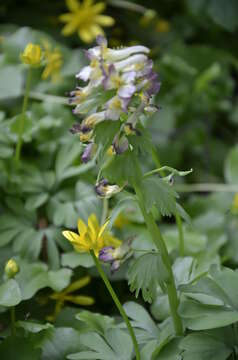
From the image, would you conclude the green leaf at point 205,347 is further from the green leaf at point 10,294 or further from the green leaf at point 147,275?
the green leaf at point 10,294

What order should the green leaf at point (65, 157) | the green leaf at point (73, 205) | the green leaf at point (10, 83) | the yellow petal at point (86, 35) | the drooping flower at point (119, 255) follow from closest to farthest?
the drooping flower at point (119, 255), the green leaf at point (73, 205), the green leaf at point (65, 157), the green leaf at point (10, 83), the yellow petal at point (86, 35)

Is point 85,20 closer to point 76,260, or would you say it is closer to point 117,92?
point 76,260

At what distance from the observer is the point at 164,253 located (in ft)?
2.69

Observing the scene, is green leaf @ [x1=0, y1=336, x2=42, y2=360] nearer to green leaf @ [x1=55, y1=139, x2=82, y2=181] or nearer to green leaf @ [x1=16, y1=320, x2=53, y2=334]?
green leaf @ [x1=16, y1=320, x2=53, y2=334]

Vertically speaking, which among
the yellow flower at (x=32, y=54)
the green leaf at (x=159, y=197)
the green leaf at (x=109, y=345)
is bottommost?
the green leaf at (x=109, y=345)

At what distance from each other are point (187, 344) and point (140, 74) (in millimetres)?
383

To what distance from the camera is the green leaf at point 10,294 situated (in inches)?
33.5

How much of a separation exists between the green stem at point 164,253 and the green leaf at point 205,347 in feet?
0.13

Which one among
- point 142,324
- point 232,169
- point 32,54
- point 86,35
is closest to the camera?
point 142,324

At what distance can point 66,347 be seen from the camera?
0.94 m

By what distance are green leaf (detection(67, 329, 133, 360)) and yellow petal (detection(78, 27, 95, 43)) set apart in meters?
1.18

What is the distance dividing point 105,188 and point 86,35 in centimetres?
116

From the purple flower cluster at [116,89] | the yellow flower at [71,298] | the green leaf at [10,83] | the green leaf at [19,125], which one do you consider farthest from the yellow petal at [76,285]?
the green leaf at [10,83]

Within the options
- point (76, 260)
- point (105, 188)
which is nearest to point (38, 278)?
point (76, 260)
